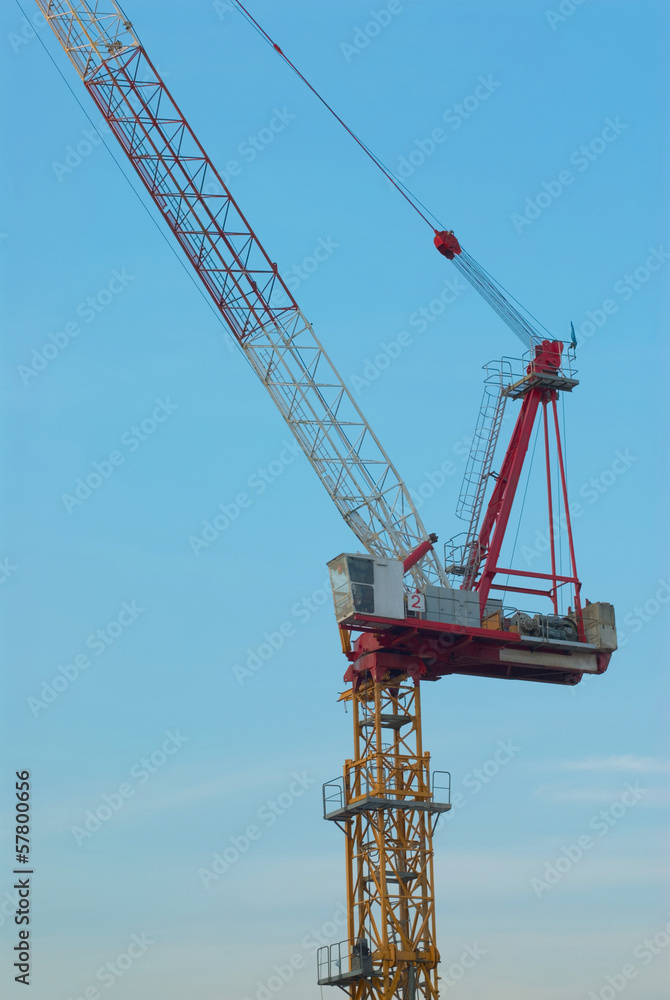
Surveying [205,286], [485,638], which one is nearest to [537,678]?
[485,638]

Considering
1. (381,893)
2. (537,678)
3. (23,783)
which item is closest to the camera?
(23,783)

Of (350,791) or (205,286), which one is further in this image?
(205,286)

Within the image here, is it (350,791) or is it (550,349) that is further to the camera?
(550,349)

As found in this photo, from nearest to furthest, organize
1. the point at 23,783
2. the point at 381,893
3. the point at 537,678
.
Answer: the point at 23,783 < the point at 381,893 < the point at 537,678

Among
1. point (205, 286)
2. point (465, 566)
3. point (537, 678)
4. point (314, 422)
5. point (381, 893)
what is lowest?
point (381, 893)

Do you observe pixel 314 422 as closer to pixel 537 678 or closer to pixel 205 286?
pixel 205 286

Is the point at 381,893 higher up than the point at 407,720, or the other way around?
the point at 407,720

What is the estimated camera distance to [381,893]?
Result: 89938 millimetres

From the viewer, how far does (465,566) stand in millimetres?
99500

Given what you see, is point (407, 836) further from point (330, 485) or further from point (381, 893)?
point (330, 485)

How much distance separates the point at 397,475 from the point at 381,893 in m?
25.0

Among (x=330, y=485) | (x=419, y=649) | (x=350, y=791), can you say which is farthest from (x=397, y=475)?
(x=350, y=791)

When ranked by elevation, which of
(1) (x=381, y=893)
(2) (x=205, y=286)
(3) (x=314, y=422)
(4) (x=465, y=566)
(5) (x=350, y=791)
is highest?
(2) (x=205, y=286)

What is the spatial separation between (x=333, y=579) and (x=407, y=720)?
9.12 meters
